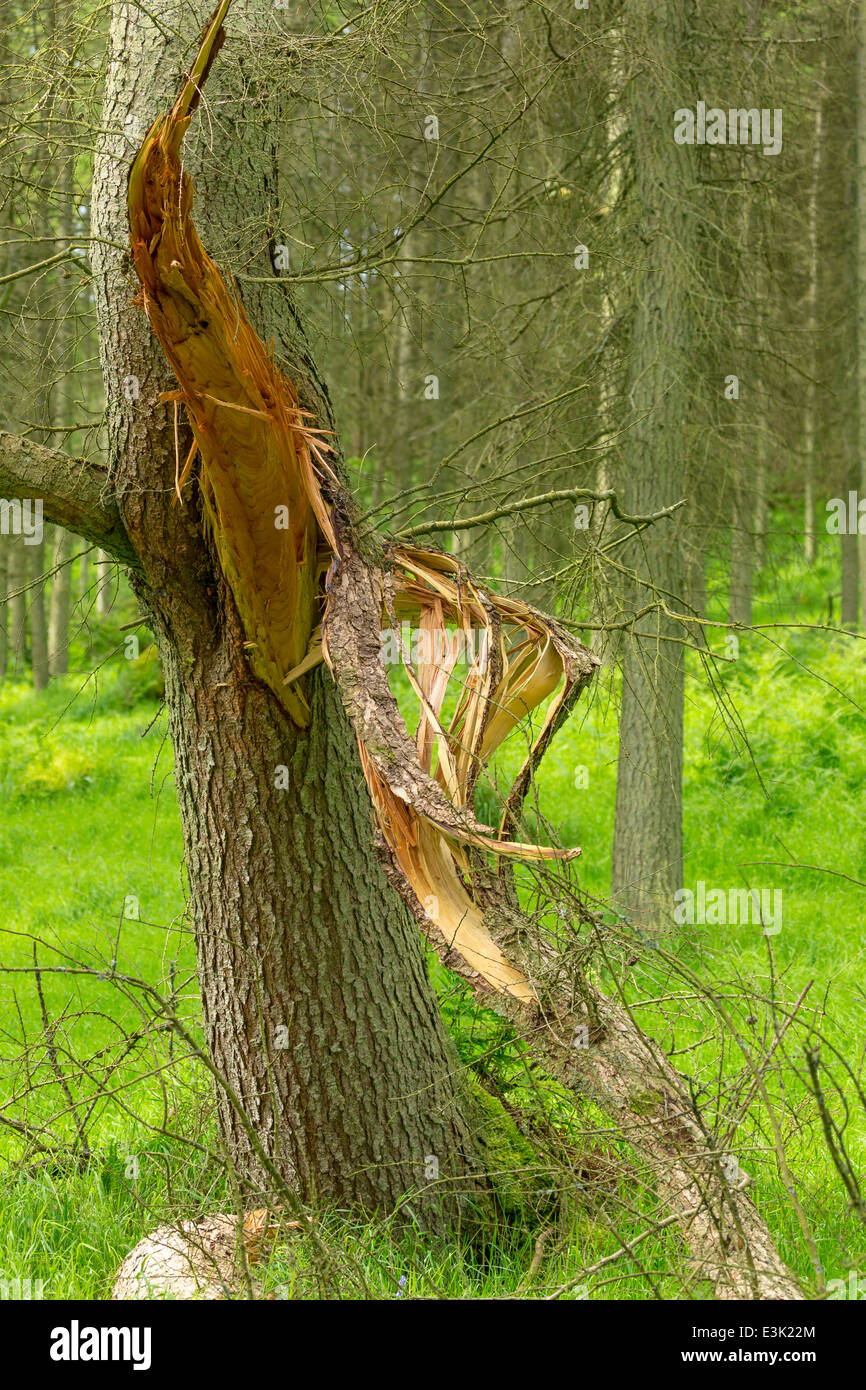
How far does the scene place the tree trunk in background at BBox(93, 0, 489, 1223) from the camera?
11.4 feet

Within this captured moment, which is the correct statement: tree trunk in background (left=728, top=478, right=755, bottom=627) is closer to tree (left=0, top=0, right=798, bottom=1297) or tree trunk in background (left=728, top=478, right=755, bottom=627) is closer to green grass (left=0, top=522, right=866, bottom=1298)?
green grass (left=0, top=522, right=866, bottom=1298)

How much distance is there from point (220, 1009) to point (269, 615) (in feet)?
4.72

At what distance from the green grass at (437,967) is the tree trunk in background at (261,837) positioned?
304 mm

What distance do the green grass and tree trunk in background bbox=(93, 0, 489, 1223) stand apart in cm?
30

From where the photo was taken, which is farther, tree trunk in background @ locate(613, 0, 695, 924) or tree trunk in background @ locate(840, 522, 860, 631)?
tree trunk in background @ locate(840, 522, 860, 631)

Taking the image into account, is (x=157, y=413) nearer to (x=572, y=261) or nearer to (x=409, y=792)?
(x=409, y=792)

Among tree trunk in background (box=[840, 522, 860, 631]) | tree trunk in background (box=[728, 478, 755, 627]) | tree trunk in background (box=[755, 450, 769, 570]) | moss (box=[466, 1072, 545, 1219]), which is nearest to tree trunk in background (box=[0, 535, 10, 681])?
tree trunk in background (box=[755, 450, 769, 570])

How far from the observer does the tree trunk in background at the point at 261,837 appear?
349cm

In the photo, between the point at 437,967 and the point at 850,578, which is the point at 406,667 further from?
the point at 850,578

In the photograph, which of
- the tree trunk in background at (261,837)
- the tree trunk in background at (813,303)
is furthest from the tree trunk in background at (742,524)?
the tree trunk in background at (261,837)

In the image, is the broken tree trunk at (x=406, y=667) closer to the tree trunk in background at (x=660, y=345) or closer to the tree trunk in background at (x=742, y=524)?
the tree trunk in background at (x=660, y=345)

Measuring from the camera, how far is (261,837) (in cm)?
374

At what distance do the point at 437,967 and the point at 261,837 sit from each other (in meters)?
2.85
